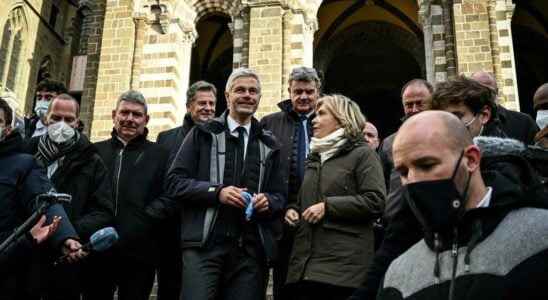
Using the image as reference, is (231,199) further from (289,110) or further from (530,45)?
(530,45)

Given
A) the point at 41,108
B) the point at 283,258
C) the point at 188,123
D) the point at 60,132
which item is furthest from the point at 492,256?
the point at 41,108

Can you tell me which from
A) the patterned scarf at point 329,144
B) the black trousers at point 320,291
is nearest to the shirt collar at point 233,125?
the patterned scarf at point 329,144

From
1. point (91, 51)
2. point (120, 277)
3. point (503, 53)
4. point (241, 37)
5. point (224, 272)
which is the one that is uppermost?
point (241, 37)

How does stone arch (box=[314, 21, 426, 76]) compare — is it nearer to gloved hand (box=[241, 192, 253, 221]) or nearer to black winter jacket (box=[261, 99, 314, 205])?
black winter jacket (box=[261, 99, 314, 205])

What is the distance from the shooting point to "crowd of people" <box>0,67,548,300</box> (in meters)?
2.11

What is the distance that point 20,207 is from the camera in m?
3.91

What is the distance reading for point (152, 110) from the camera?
1222 cm

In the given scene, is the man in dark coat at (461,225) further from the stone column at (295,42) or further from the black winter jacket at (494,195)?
the stone column at (295,42)

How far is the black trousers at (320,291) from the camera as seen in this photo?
11.7 ft

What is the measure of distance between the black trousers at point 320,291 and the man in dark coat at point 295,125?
79 cm

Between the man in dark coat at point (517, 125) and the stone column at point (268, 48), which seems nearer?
the man in dark coat at point (517, 125)

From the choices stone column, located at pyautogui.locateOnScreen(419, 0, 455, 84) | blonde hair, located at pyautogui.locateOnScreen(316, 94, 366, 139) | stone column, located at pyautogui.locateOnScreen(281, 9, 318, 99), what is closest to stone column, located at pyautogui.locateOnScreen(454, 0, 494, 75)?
stone column, located at pyautogui.locateOnScreen(419, 0, 455, 84)

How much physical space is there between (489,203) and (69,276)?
3.29 metres

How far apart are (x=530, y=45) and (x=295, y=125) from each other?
16705 mm
